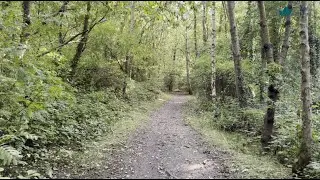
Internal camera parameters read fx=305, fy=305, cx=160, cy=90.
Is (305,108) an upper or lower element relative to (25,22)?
lower

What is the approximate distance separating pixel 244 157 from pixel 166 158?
2081mm

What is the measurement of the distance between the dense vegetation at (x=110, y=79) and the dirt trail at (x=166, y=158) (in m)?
1.45

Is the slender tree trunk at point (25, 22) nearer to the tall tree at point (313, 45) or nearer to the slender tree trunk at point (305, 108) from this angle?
the slender tree trunk at point (305, 108)

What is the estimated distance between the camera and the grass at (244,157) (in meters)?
6.75

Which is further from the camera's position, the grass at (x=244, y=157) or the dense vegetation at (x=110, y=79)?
the dense vegetation at (x=110, y=79)

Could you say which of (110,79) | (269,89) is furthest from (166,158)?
(110,79)

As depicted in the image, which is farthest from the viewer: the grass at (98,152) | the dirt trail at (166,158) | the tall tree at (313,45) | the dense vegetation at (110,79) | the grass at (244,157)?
the tall tree at (313,45)

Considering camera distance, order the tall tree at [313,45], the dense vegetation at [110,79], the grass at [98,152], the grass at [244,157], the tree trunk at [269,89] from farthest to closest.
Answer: the tall tree at [313,45], the tree trunk at [269,89], the dense vegetation at [110,79], the grass at [98,152], the grass at [244,157]

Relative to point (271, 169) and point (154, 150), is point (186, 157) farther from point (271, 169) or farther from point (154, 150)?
point (271, 169)

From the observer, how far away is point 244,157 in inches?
320

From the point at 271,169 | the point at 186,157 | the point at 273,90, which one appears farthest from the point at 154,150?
the point at 273,90

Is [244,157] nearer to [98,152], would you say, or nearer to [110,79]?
[98,152]

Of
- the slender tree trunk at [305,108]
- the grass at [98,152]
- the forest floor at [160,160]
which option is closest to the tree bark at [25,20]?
the grass at [98,152]

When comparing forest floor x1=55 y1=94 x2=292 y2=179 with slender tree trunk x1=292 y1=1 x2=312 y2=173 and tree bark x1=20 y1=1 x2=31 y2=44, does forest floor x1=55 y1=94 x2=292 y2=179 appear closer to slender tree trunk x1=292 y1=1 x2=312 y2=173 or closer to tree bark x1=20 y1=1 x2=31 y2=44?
slender tree trunk x1=292 y1=1 x2=312 y2=173
